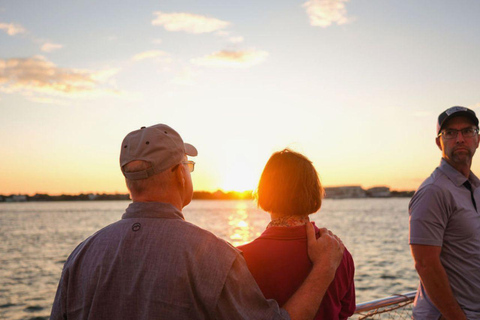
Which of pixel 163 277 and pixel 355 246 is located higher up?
pixel 163 277

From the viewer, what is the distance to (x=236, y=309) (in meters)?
1.69

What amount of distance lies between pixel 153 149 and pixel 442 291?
219 centimetres

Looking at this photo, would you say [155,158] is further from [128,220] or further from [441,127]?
[441,127]

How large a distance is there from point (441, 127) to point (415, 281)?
1675cm

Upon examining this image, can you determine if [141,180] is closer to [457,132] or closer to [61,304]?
[61,304]

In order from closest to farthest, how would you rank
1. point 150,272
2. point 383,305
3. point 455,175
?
1. point 150,272
2. point 455,175
3. point 383,305

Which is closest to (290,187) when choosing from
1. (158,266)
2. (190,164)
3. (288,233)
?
(288,233)

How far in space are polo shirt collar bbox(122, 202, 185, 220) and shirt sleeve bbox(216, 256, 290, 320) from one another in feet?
1.07

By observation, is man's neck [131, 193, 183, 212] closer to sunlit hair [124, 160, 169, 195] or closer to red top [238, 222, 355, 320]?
sunlit hair [124, 160, 169, 195]

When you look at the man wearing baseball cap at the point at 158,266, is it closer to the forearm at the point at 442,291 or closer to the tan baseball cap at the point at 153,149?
the tan baseball cap at the point at 153,149

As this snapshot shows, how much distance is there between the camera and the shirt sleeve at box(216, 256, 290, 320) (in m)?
1.69

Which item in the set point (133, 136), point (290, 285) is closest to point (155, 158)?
point (133, 136)

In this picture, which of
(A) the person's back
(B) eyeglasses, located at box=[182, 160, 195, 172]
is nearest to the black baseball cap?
(B) eyeglasses, located at box=[182, 160, 195, 172]

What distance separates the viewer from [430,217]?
9.60 ft
